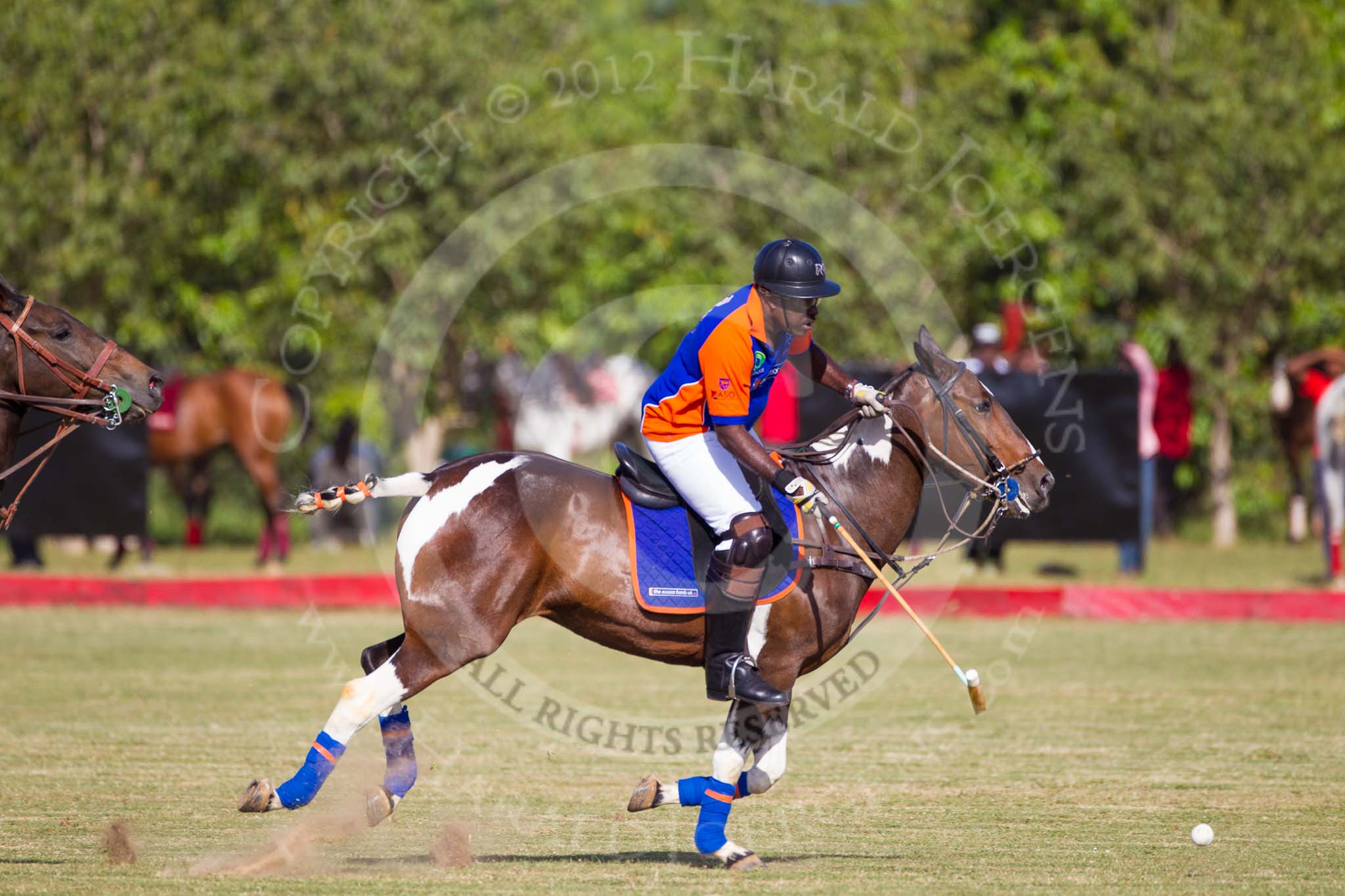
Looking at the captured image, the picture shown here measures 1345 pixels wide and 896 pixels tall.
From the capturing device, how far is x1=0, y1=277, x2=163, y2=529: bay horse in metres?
6.11

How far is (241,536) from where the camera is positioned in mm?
21812

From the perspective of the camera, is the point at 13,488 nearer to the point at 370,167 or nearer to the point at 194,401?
the point at 194,401

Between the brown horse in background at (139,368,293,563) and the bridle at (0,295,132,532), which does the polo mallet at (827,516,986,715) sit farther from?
the brown horse in background at (139,368,293,563)

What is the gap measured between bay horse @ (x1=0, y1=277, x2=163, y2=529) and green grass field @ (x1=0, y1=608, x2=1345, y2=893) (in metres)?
1.68

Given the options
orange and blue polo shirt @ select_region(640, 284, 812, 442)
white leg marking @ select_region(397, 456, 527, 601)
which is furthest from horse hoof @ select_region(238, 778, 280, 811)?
orange and blue polo shirt @ select_region(640, 284, 812, 442)

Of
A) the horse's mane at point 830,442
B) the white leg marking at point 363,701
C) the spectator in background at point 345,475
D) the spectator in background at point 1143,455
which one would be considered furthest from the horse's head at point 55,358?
the spectator in background at point 345,475

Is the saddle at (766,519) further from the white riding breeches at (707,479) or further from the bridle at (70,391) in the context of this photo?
the bridle at (70,391)

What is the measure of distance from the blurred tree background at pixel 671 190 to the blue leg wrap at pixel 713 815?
44.5 feet

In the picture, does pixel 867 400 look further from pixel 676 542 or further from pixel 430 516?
pixel 430 516

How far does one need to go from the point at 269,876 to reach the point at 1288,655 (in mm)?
8586

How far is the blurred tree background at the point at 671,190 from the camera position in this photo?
1892 cm

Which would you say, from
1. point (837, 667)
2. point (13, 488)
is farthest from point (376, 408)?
point (837, 667)

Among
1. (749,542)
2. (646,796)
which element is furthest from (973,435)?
(646,796)

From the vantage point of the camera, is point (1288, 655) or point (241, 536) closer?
point (1288, 655)
